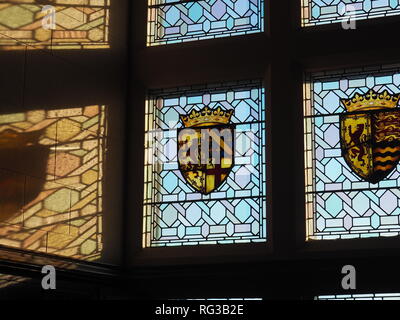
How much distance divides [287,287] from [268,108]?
1686mm

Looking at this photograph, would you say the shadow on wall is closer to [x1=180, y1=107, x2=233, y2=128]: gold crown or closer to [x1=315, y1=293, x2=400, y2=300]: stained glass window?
[x1=180, y1=107, x2=233, y2=128]: gold crown

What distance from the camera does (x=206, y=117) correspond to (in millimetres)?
8516

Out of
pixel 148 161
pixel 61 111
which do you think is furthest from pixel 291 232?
pixel 61 111

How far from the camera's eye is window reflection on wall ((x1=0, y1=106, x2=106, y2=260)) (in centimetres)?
697

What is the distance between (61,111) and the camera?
772 centimetres

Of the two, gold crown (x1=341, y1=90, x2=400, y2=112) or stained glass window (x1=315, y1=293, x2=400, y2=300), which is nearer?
stained glass window (x1=315, y1=293, x2=400, y2=300)

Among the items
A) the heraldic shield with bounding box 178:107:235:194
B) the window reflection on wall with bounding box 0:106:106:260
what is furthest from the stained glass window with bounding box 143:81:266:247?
the window reflection on wall with bounding box 0:106:106:260

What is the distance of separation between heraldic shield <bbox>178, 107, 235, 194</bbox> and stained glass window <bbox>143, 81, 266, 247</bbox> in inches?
0.8

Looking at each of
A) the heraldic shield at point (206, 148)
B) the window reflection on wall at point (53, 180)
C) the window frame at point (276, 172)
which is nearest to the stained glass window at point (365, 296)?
the window frame at point (276, 172)

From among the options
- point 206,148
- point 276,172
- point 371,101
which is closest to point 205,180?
point 206,148

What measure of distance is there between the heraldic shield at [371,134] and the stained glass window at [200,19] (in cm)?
127

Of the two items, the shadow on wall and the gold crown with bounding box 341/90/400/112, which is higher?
the shadow on wall
